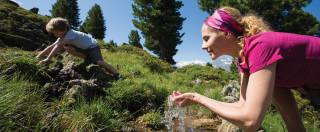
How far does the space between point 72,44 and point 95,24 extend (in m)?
34.0

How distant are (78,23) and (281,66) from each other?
43.5 m

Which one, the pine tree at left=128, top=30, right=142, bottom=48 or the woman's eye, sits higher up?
the pine tree at left=128, top=30, right=142, bottom=48

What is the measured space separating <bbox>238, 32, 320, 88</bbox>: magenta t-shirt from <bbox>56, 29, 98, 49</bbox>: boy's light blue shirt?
524 cm

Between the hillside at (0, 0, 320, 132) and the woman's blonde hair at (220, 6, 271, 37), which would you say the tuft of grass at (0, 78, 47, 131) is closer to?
the hillside at (0, 0, 320, 132)

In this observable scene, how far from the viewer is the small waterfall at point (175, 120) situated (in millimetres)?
5918

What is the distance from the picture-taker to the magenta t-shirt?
8.17 ft

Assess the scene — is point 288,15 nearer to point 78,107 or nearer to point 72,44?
point 72,44

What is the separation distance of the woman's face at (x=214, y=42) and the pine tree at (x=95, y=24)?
38.7m

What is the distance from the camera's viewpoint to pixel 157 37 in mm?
33000

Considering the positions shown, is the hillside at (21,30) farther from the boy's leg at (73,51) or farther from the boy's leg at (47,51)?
the boy's leg at (73,51)

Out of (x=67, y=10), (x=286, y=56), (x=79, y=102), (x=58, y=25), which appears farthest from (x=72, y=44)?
(x=67, y=10)

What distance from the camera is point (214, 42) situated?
277 centimetres

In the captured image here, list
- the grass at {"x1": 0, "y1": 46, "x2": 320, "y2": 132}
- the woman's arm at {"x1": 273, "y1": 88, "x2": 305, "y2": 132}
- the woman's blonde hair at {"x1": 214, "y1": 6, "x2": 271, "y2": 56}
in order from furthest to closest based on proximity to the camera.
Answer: the grass at {"x1": 0, "y1": 46, "x2": 320, "y2": 132}, the woman's arm at {"x1": 273, "y1": 88, "x2": 305, "y2": 132}, the woman's blonde hair at {"x1": 214, "y1": 6, "x2": 271, "y2": 56}

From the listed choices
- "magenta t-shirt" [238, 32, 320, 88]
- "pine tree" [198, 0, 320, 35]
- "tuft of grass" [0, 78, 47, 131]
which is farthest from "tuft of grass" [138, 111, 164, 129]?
"pine tree" [198, 0, 320, 35]
